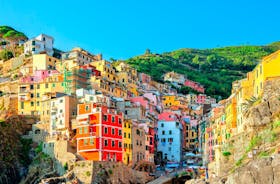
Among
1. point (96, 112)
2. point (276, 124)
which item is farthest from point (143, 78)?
point (276, 124)

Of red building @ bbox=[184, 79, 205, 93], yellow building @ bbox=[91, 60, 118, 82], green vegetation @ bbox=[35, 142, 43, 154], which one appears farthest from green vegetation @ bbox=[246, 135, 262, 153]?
red building @ bbox=[184, 79, 205, 93]

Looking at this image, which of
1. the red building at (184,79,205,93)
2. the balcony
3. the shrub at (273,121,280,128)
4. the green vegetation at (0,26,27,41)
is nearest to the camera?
the shrub at (273,121,280,128)

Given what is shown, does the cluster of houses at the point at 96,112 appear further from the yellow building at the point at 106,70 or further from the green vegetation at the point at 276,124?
the green vegetation at the point at 276,124

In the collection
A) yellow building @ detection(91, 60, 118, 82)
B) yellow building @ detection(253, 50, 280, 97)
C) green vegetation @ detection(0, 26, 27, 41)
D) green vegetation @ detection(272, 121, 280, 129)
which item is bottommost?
green vegetation @ detection(272, 121, 280, 129)

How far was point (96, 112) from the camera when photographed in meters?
80.7

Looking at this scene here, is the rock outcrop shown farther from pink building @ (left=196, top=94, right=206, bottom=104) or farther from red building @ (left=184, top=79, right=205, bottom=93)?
red building @ (left=184, top=79, right=205, bottom=93)

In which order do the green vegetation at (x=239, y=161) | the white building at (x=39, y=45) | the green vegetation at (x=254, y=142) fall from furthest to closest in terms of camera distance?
1. the white building at (x=39, y=45)
2. the green vegetation at (x=254, y=142)
3. the green vegetation at (x=239, y=161)

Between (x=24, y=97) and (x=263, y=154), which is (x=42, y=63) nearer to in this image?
(x=24, y=97)

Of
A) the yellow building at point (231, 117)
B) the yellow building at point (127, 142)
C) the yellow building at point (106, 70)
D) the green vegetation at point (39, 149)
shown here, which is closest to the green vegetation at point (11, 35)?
the yellow building at point (106, 70)

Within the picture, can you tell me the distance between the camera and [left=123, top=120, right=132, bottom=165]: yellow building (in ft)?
277

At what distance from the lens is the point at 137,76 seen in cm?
14000

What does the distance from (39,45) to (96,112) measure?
53894 millimetres

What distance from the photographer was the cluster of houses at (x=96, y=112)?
81.3 meters

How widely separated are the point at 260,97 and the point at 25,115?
47855 mm
